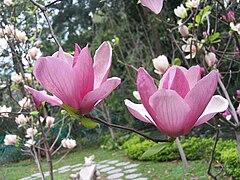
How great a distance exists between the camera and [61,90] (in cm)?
33

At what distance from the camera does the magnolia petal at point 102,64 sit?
0.34 metres

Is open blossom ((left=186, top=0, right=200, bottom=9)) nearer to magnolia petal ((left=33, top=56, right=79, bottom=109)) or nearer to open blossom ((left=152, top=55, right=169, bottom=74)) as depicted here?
open blossom ((left=152, top=55, right=169, bottom=74))

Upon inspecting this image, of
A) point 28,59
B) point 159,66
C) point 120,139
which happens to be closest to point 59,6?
point 120,139

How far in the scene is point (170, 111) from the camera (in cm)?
31

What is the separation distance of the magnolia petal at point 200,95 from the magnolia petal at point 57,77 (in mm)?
109

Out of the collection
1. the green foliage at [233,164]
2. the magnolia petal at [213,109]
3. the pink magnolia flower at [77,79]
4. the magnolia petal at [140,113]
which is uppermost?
the pink magnolia flower at [77,79]

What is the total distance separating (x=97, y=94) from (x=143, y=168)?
516cm

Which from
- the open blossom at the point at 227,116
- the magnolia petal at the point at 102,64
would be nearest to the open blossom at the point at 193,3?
the open blossom at the point at 227,116

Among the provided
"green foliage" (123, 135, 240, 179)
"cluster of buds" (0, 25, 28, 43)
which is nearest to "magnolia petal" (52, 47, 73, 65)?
"cluster of buds" (0, 25, 28, 43)

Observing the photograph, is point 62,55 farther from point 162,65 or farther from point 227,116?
point 227,116

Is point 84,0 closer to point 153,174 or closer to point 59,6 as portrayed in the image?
point 59,6

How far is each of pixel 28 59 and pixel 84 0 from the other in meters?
7.28

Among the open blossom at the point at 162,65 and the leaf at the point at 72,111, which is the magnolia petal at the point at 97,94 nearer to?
the leaf at the point at 72,111

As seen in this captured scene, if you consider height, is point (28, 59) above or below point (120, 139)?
above
